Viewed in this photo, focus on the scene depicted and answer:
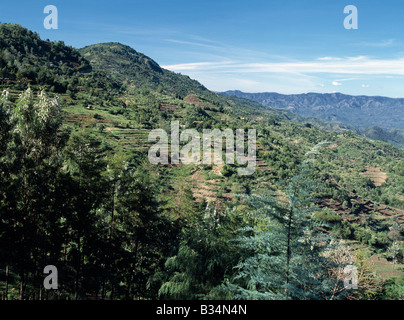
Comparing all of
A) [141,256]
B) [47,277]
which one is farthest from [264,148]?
[47,277]

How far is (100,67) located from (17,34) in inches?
3589

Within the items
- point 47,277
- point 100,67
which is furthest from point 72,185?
point 100,67

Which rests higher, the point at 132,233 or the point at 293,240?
the point at 293,240

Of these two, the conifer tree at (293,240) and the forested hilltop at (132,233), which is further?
the forested hilltop at (132,233)

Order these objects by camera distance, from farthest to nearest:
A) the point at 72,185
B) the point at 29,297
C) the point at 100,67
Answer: the point at 100,67
the point at 29,297
the point at 72,185

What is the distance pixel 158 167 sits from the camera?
56469 mm

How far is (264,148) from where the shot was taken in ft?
293

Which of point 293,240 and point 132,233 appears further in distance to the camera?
point 132,233

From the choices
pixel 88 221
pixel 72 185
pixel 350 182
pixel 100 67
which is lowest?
pixel 350 182

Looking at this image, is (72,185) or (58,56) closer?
(72,185)

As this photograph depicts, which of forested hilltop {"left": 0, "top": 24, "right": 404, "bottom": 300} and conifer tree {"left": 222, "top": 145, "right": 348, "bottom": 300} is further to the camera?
forested hilltop {"left": 0, "top": 24, "right": 404, "bottom": 300}
